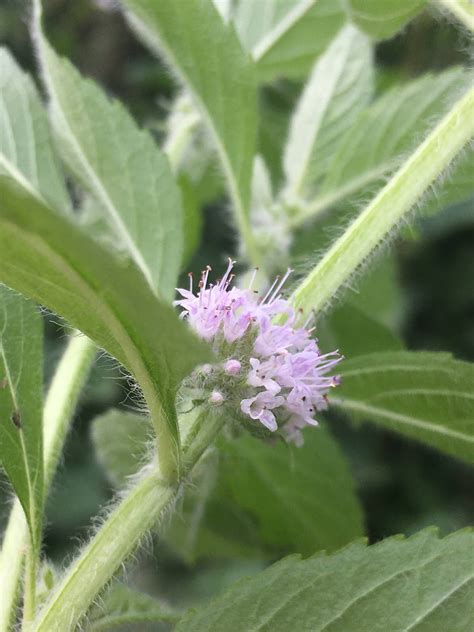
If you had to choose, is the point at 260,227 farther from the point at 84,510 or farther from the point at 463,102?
the point at 84,510

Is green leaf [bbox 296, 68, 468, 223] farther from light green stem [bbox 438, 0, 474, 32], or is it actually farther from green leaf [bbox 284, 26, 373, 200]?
light green stem [bbox 438, 0, 474, 32]

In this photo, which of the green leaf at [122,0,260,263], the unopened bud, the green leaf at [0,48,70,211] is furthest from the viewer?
the green leaf at [0,48,70,211]

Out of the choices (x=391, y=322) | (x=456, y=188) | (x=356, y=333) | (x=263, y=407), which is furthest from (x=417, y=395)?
(x=391, y=322)

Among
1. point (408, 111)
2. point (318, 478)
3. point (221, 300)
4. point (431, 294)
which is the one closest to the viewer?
point (221, 300)

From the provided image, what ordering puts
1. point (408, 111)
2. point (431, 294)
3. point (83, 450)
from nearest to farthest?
1. point (408, 111)
2. point (83, 450)
3. point (431, 294)

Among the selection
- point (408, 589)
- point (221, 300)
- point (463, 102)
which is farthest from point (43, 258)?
point (463, 102)

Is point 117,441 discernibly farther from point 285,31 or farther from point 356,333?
point 285,31

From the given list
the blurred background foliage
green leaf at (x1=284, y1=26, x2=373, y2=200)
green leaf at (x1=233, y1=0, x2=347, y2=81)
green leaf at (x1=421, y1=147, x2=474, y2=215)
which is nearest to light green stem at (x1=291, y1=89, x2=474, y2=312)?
green leaf at (x1=421, y1=147, x2=474, y2=215)
